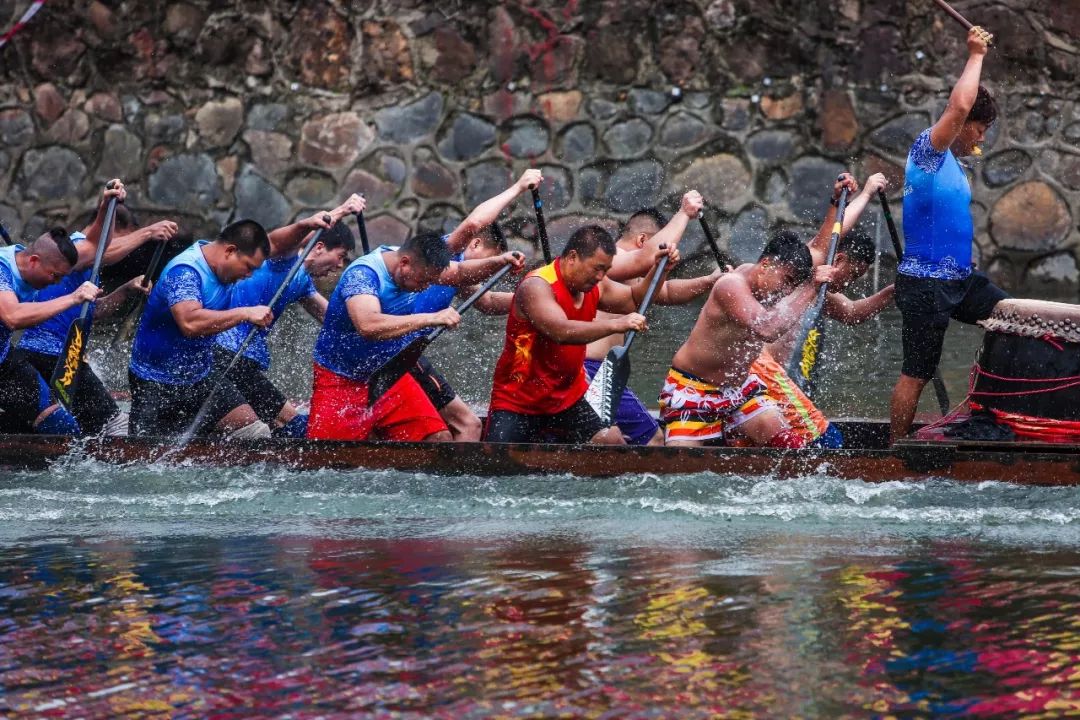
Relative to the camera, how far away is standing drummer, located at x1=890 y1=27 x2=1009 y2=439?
859 cm

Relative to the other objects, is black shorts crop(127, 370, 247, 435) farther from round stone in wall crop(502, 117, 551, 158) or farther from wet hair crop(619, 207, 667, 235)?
round stone in wall crop(502, 117, 551, 158)

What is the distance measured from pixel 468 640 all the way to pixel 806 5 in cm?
1078

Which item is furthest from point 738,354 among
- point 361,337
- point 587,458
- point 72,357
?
point 72,357

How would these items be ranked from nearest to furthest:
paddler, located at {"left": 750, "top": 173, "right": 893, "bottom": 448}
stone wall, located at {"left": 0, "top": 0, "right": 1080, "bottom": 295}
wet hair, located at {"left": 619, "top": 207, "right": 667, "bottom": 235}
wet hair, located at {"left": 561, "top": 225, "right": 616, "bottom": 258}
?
1. wet hair, located at {"left": 561, "top": 225, "right": 616, "bottom": 258}
2. paddler, located at {"left": 750, "top": 173, "right": 893, "bottom": 448}
3. wet hair, located at {"left": 619, "top": 207, "right": 667, "bottom": 235}
4. stone wall, located at {"left": 0, "top": 0, "right": 1080, "bottom": 295}

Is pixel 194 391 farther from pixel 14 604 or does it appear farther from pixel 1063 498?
pixel 1063 498

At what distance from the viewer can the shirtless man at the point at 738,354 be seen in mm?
8914

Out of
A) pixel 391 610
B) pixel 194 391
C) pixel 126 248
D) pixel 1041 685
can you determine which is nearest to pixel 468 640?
pixel 391 610

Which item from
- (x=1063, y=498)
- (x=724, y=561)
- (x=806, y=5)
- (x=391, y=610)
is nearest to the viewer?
(x=391, y=610)

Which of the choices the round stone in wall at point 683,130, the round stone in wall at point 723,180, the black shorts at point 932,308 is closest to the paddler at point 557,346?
the black shorts at point 932,308

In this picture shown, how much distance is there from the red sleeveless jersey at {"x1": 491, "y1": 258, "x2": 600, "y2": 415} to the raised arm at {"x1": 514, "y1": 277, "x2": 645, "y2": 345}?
10cm

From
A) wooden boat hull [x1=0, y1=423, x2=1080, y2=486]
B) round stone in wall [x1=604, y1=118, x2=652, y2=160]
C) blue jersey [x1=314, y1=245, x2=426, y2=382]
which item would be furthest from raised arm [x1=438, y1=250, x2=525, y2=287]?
round stone in wall [x1=604, y1=118, x2=652, y2=160]

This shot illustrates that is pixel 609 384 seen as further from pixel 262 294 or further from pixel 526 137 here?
pixel 526 137

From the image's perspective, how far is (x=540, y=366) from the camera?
9.25 metres

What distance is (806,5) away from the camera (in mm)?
15930
